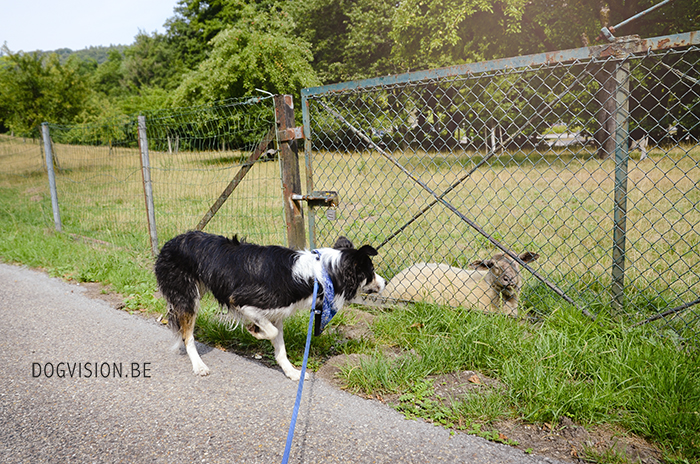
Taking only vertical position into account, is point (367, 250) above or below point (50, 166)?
below

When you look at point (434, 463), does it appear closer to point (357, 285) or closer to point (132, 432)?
point (357, 285)

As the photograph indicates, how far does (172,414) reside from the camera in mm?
2596

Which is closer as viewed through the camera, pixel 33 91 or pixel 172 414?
pixel 172 414

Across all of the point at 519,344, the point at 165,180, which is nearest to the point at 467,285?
the point at 519,344

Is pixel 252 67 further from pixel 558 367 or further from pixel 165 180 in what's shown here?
pixel 558 367

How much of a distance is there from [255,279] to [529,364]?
6.20 feet

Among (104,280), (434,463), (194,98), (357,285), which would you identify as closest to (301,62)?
(194,98)

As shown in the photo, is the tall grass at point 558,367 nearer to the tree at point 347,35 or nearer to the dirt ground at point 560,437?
the dirt ground at point 560,437

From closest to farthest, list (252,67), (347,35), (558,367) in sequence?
1. (558,367)
2. (252,67)
3. (347,35)

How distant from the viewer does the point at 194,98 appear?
2091cm

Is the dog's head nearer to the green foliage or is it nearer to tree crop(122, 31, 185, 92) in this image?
the green foliage

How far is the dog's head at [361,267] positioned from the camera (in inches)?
119

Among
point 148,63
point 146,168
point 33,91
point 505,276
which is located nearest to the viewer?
point 505,276

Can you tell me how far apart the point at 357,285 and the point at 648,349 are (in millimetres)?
1908
